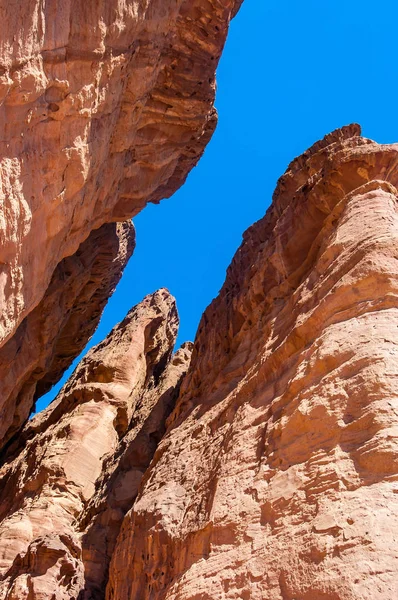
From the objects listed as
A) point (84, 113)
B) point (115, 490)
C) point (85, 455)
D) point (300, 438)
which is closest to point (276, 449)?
point (300, 438)

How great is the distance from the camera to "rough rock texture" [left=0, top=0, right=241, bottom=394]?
9.84m

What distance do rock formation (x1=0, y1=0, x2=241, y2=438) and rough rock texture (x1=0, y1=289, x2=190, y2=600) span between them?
137 inches

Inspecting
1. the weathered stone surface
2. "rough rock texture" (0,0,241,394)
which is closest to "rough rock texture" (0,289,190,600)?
the weathered stone surface

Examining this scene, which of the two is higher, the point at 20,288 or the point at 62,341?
the point at 62,341

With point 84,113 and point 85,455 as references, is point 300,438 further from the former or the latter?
point 85,455

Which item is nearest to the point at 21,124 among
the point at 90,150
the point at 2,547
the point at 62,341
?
the point at 90,150

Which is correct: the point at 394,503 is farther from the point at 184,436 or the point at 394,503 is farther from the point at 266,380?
the point at 184,436

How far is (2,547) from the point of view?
16.1m

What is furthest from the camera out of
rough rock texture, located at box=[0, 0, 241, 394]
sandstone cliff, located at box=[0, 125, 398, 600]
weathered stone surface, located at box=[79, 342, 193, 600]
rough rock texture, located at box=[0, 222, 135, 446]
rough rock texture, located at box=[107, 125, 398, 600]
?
rough rock texture, located at box=[0, 222, 135, 446]

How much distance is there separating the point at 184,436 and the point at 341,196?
5.90 m

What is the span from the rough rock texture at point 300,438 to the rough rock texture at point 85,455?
83.7 inches

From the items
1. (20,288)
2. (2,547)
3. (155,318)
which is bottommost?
(2,547)

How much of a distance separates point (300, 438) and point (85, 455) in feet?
46.0

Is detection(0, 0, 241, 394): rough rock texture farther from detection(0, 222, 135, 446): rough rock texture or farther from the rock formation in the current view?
detection(0, 222, 135, 446): rough rock texture
